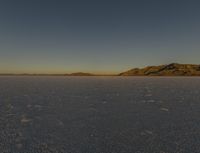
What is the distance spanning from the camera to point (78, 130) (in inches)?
407

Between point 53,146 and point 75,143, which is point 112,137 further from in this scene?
point 53,146

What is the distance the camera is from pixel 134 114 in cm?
1375

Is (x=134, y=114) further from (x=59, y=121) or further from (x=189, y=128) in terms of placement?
(x=59, y=121)

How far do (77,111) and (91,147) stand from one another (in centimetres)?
686

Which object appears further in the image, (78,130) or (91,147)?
(78,130)

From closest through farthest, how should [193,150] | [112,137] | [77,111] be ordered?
[193,150], [112,137], [77,111]

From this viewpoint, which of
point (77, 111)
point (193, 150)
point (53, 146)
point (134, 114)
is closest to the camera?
point (193, 150)

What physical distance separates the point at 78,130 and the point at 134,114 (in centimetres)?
514

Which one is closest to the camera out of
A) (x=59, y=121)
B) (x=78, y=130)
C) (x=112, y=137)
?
(x=112, y=137)

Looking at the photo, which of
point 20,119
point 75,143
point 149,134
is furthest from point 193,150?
point 20,119

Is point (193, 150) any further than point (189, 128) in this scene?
No

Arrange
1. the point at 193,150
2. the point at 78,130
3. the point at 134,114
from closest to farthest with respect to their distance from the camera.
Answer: the point at 193,150 → the point at 78,130 → the point at 134,114

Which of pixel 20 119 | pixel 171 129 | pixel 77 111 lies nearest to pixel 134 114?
pixel 171 129

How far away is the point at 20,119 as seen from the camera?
12.5 metres
